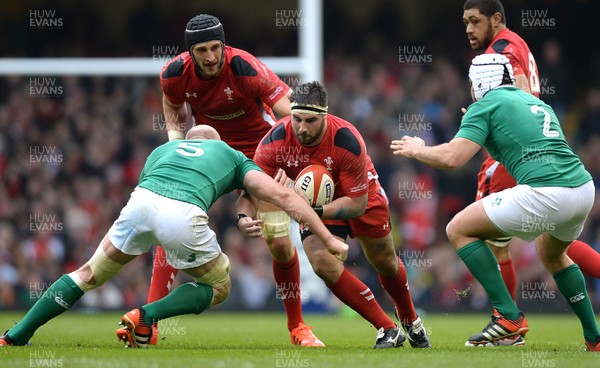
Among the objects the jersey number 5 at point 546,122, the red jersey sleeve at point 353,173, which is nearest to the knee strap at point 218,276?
the red jersey sleeve at point 353,173

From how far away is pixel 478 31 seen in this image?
7992 mm

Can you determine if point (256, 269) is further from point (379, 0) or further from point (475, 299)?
point (379, 0)

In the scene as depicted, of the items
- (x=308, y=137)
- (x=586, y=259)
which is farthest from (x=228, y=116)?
(x=586, y=259)

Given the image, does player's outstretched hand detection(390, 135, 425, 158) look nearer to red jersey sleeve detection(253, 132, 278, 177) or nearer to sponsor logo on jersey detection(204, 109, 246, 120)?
red jersey sleeve detection(253, 132, 278, 177)

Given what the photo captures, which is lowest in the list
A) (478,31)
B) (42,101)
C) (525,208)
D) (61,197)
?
(61,197)

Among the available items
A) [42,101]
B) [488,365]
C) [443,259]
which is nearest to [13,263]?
[42,101]

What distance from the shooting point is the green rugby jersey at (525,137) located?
6.75 metres

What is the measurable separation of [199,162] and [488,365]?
242 centimetres

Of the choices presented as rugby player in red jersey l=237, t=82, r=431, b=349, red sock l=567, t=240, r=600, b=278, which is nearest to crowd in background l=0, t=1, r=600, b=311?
red sock l=567, t=240, r=600, b=278

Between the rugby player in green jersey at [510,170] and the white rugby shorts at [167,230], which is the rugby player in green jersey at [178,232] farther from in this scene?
the rugby player in green jersey at [510,170]

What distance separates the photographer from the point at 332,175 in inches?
292

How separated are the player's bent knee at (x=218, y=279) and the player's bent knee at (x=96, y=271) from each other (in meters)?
0.60

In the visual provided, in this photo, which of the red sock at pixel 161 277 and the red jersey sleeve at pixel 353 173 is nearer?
the red jersey sleeve at pixel 353 173

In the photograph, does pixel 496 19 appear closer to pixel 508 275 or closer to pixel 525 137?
pixel 525 137
